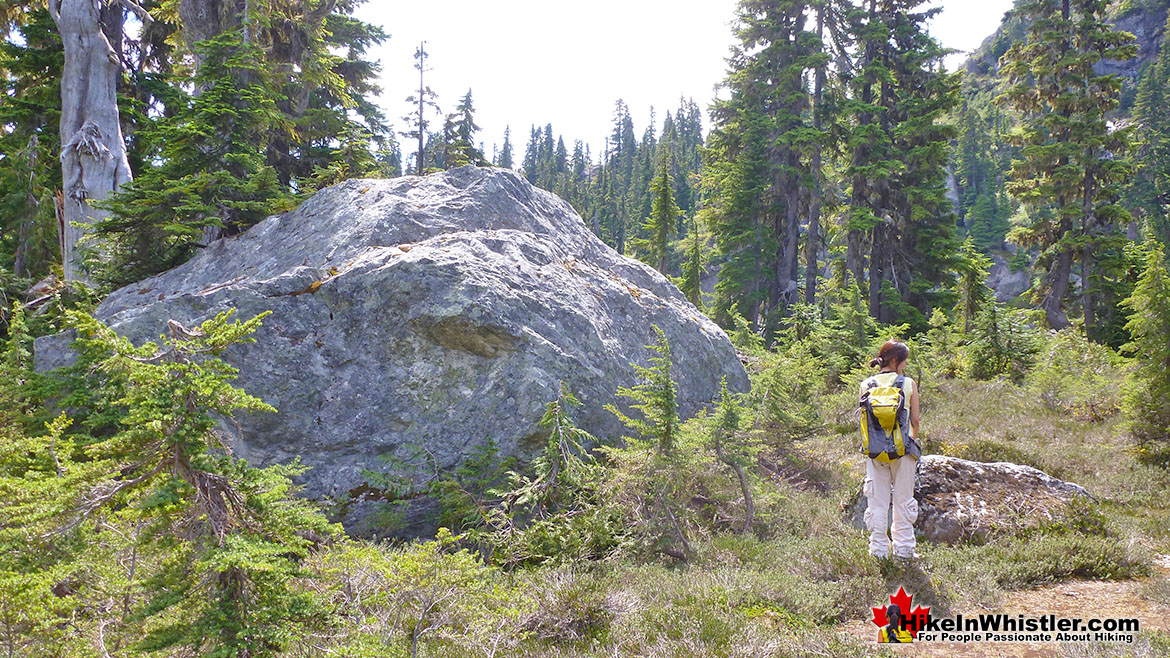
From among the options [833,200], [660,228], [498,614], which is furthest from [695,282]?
[498,614]

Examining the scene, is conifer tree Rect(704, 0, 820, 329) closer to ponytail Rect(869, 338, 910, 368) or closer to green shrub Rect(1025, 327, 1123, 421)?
green shrub Rect(1025, 327, 1123, 421)

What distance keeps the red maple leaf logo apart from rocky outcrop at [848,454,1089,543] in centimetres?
186

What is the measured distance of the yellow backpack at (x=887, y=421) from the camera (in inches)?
205

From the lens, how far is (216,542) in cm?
304

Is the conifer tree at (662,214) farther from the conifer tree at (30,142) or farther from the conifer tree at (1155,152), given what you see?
the conifer tree at (1155,152)

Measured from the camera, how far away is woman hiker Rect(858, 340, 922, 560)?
5.22 m

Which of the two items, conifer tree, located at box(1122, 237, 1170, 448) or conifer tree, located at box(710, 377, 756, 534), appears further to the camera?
conifer tree, located at box(1122, 237, 1170, 448)

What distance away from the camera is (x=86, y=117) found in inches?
474

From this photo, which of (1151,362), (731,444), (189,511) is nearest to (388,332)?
(189,511)

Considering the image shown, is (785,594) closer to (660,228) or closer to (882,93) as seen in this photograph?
(882,93)

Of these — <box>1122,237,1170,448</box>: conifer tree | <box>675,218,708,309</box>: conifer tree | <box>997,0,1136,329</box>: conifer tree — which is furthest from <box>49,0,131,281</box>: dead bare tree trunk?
<box>997,0,1136,329</box>: conifer tree

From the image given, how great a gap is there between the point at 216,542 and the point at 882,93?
91.3ft

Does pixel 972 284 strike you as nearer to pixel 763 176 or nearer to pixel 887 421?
pixel 763 176

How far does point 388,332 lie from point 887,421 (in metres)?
5.89
